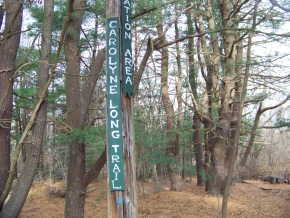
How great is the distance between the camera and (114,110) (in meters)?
3.05

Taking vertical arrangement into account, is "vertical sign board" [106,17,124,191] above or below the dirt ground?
above

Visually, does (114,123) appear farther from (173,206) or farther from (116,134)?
(173,206)

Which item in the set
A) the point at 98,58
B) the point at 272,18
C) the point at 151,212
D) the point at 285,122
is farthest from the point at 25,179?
the point at 272,18

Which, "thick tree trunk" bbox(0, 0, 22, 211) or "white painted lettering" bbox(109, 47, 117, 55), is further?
"thick tree trunk" bbox(0, 0, 22, 211)

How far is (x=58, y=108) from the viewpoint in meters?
11.9

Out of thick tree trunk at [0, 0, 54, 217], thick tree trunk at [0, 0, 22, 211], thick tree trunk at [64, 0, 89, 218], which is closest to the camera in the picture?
thick tree trunk at [0, 0, 54, 217]

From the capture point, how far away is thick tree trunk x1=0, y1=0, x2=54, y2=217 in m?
5.55

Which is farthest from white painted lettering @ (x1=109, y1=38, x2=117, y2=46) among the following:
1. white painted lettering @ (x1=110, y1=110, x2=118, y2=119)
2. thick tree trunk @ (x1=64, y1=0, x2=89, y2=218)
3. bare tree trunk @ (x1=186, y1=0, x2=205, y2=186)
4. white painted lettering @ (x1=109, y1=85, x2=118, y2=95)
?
bare tree trunk @ (x1=186, y1=0, x2=205, y2=186)

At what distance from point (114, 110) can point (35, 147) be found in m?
3.17

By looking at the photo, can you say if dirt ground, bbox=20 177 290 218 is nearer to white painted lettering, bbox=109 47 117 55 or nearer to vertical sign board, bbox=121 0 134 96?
vertical sign board, bbox=121 0 134 96

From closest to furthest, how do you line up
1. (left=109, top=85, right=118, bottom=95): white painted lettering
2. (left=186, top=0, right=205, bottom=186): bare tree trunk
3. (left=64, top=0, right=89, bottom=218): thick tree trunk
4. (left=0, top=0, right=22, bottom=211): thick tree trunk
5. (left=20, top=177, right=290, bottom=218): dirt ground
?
(left=109, top=85, right=118, bottom=95): white painted lettering, (left=0, top=0, right=22, bottom=211): thick tree trunk, (left=64, top=0, right=89, bottom=218): thick tree trunk, (left=20, top=177, right=290, bottom=218): dirt ground, (left=186, top=0, right=205, bottom=186): bare tree trunk

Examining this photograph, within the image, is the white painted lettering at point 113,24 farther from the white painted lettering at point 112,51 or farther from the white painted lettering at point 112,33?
the white painted lettering at point 112,51

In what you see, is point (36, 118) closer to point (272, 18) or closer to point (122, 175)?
point (122, 175)

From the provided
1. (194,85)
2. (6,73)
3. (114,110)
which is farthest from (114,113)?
(194,85)
